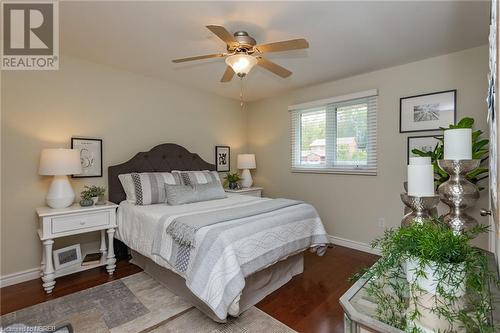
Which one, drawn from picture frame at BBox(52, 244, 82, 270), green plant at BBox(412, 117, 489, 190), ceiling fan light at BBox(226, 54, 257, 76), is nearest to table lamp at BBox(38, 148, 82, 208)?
picture frame at BBox(52, 244, 82, 270)

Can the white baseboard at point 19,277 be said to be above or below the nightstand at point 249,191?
below

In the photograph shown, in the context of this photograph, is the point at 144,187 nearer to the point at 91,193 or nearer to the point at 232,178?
the point at 91,193

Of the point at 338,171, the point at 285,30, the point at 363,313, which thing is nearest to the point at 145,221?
the point at 363,313

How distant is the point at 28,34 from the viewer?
2266mm

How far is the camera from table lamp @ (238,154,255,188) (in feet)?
14.3

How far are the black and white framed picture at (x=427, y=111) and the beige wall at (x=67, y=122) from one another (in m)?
3.05

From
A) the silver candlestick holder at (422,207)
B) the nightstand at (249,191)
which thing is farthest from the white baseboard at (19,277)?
the silver candlestick holder at (422,207)

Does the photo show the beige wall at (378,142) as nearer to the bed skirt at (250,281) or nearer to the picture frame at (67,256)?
the bed skirt at (250,281)

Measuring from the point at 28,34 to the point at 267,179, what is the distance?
3663mm

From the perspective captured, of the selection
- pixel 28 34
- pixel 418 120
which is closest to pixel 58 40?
pixel 28 34

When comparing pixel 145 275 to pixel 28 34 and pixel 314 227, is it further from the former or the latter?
pixel 28 34

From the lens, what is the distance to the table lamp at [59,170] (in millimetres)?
2402

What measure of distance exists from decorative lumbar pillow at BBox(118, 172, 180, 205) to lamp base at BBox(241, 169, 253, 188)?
Result: 1.58m

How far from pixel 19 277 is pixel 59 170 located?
47.8 inches
